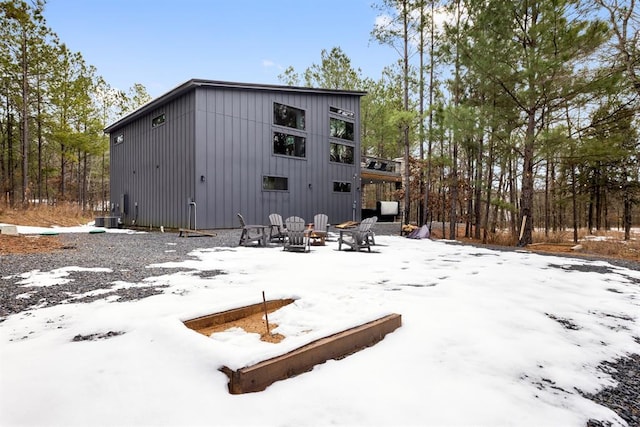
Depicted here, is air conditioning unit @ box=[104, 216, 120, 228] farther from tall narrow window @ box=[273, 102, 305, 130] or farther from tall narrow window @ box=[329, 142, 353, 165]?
tall narrow window @ box=[329, 142, 353, 165]

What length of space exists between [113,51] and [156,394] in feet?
76.1

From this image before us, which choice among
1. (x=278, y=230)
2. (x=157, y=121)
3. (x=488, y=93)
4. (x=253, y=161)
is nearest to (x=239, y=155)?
(x=253, y=161)

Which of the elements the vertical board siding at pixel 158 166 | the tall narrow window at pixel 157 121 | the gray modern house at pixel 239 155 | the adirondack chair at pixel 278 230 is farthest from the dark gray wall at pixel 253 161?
the tall narrow window at pixel 157 121

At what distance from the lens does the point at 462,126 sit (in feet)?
29.7

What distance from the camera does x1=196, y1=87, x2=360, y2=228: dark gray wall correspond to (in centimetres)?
1143

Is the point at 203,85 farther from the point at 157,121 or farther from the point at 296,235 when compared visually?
the point at 296,235

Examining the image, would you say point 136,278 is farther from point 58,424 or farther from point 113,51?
point 113,51

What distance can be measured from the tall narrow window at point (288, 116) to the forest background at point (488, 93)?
3.75 m

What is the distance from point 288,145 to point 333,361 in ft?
39.5

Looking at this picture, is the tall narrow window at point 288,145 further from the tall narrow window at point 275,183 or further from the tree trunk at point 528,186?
the tree trunk at point 528,186

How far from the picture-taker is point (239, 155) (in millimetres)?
12109

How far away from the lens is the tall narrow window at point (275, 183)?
1278 centimetres

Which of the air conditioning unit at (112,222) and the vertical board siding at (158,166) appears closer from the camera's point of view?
the vertical board siding at (158,166)

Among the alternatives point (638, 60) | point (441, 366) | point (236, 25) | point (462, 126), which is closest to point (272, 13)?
point (236, 25)
